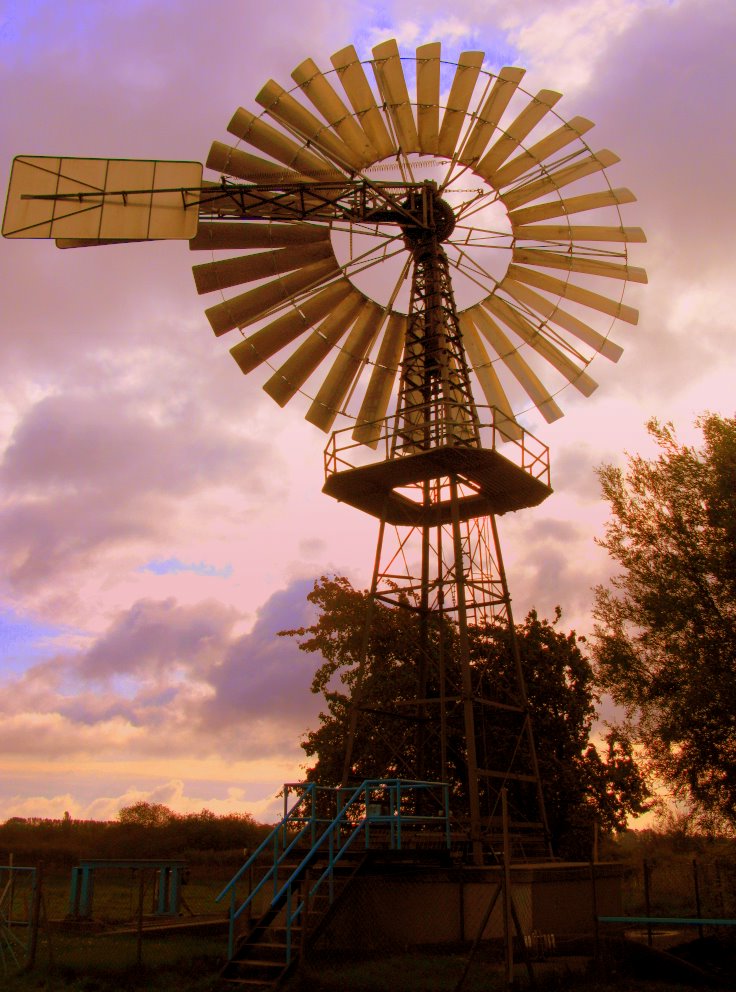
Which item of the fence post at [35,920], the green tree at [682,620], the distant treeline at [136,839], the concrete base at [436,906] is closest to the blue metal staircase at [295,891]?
the concrete base at [436,906]

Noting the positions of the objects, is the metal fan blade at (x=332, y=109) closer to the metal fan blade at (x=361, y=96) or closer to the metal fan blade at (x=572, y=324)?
the metal fan blade at (x=361, y=96)

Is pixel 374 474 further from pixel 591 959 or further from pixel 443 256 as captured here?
pixel 591 959

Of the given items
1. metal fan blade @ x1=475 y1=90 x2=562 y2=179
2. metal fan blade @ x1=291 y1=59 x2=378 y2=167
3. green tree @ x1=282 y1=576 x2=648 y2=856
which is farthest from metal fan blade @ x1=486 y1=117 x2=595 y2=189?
green tree @ x1=282 y1=576 x2=648 y2=856

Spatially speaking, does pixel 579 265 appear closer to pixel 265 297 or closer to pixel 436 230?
pixel 436 230

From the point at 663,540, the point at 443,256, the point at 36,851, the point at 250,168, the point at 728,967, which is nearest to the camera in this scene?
the point at 728,967

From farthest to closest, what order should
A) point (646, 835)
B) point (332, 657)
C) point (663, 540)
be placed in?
1. point (332, 657)
2. point (646, 835)
3. point (663, 540)

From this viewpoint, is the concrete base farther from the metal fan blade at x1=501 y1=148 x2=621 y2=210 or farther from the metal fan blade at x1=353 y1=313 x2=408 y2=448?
the metal fan blade at x1=501 y1=148 x2=621 y2=210

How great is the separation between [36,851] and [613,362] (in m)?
33.0

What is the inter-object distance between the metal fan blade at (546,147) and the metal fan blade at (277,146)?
12.4 feet

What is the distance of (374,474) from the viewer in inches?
766

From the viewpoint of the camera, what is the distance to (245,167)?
19281mm

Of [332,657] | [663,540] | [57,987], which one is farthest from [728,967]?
[332,657]

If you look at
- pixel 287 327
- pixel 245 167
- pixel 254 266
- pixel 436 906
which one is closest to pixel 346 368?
pixel 287 327

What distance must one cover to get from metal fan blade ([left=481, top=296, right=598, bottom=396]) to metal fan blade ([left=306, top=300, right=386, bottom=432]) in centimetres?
294
